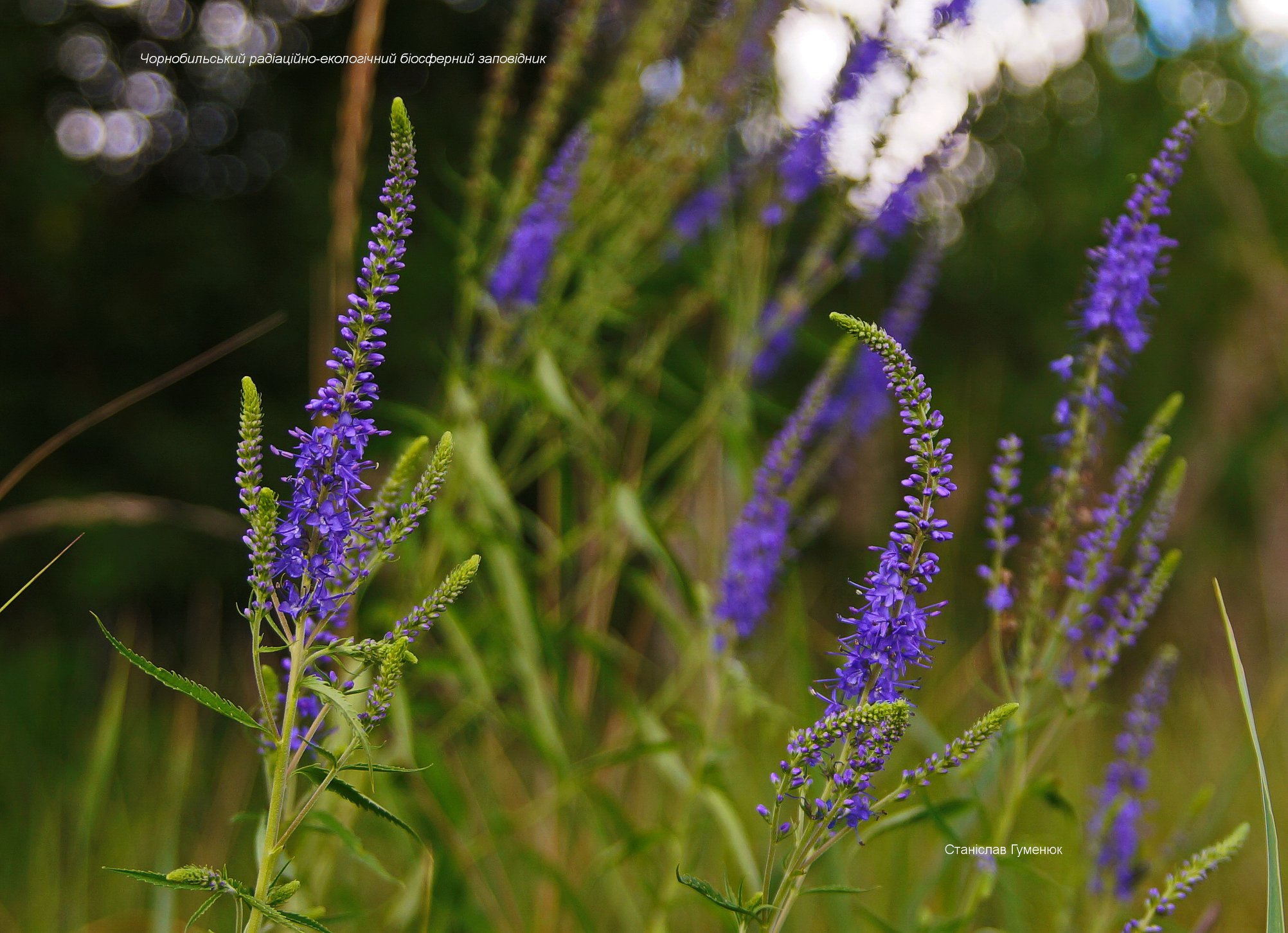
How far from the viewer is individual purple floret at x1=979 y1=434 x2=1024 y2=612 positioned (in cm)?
173

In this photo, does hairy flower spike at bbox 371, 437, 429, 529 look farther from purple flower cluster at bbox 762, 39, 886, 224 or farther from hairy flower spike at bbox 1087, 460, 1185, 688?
purple flower cluster at bbox 762, 39, 886, 224

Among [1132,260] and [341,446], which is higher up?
[1132,260]

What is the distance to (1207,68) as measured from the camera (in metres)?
10.5

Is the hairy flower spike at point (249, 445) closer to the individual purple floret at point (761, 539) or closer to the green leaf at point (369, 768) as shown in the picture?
the green leaf at point (369, 768)

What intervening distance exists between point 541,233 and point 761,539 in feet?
3.26

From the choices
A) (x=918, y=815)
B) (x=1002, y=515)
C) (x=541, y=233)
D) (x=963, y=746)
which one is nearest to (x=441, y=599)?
(x=963, y=746)

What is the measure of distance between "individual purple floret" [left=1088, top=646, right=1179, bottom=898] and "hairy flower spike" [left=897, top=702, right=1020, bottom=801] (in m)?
1.15

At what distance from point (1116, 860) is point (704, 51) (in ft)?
7.79

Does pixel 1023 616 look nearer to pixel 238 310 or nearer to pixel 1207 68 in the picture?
pixel 238 310

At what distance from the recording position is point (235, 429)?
20.6 feet

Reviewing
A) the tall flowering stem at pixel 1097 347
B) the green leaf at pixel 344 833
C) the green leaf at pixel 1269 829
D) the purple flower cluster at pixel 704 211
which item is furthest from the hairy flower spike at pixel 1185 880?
the purple flower cluster at pixel 704 211

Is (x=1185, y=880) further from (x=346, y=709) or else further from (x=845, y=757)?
(x=346, y=709)

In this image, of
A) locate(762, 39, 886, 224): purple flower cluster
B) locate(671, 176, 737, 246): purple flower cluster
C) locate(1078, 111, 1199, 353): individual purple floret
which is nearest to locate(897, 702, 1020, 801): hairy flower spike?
locate(1078, 111, 1199, 353): individual purple floret

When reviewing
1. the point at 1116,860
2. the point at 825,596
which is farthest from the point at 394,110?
the point at 825,596
